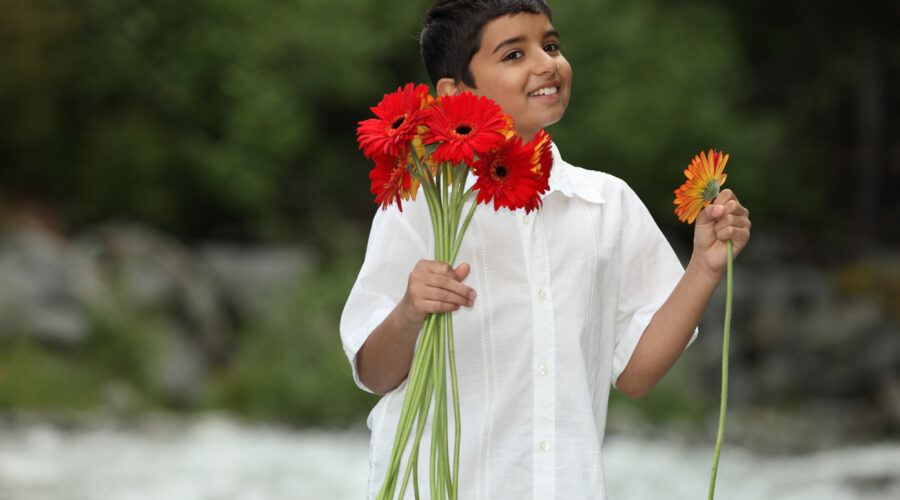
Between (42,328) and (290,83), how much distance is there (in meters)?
3.09

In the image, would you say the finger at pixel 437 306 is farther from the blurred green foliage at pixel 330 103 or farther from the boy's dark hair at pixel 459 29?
the blurred green foliage at pixel 330 103

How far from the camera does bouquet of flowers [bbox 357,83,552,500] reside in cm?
109

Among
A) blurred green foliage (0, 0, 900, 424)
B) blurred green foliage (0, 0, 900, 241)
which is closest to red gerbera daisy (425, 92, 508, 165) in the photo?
blurred green foliage (0, 0, 900, 424)

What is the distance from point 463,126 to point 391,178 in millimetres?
111

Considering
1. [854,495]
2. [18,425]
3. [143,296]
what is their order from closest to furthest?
[854,495] < [18,425] < [143,296]

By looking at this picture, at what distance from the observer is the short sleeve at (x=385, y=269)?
1331 mm

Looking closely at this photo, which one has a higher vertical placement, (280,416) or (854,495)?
(280,416)

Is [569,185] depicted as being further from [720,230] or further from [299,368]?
[299,368]

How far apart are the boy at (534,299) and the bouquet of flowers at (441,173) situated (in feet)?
0.38

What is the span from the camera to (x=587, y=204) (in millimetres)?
1413

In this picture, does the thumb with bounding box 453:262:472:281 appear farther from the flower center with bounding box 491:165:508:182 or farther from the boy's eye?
the boy's eye

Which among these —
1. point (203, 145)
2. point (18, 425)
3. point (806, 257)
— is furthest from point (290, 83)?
point (806, 257)

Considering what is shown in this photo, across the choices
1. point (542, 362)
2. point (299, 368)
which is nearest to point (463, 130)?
point (542, 362)

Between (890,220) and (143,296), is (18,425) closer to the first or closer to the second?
(143,296)
